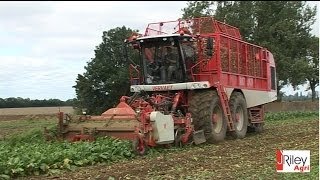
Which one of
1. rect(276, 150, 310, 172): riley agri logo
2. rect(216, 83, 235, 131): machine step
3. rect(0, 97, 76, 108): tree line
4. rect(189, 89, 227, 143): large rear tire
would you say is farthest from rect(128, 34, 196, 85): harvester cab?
rect(276, 150, 310, 172): riley agri logo

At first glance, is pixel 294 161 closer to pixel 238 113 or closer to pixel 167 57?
pixel 167 57

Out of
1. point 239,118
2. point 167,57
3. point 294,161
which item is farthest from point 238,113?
point 294,161

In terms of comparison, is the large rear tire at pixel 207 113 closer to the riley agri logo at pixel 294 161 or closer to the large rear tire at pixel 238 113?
the large rear tire at pixel 238 113

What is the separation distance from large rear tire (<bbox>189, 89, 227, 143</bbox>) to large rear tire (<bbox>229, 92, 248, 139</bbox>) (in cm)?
108

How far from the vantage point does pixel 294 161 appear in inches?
222

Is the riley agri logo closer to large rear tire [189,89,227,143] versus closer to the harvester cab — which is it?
large rear tire [189,89,227,143]

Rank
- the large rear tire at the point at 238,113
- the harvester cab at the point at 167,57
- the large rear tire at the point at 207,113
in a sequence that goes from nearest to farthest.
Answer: the large rear tire at the point at 207,113
the harvester cab at the point at 167,57
the large rear tire at the point at 238,113

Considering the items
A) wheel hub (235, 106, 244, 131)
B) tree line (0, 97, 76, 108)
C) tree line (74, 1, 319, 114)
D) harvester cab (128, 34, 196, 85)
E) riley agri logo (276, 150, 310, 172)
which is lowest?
riley agri logo (276, 150, 310, 172)

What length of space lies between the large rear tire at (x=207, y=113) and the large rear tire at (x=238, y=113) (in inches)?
42.6

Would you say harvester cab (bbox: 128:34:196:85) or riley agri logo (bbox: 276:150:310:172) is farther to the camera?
harvester cab (bbox: 128:34:196:85)

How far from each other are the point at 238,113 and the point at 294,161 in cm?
873

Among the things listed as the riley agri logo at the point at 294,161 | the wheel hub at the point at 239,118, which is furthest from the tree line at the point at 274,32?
the riley agri logo at the point at 294,161

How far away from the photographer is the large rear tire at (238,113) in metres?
13.6

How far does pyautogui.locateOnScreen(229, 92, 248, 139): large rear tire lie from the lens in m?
13.6
